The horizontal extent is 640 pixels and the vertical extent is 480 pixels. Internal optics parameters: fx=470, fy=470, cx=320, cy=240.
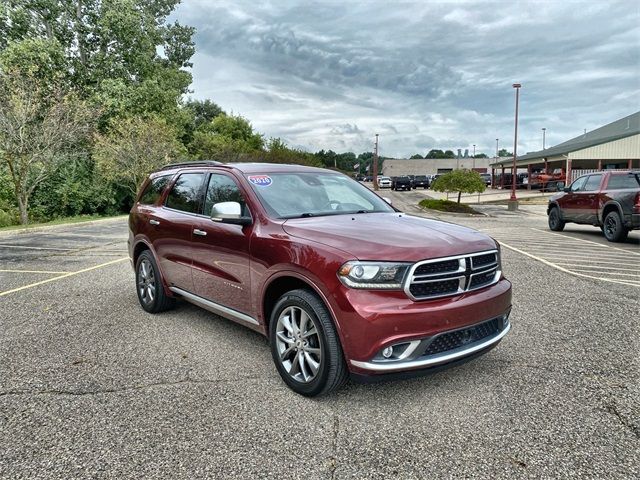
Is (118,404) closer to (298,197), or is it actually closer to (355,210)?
(298,197)

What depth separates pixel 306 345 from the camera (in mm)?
3340

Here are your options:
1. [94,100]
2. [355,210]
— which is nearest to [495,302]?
[355,210]

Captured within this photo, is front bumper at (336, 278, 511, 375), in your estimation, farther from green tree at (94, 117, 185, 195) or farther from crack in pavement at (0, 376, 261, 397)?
green tree at (94, 117, 185, 195)

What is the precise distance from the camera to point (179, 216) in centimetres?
491

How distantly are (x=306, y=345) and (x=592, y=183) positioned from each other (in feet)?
39.7

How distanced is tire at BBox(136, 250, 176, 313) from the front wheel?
1270cm

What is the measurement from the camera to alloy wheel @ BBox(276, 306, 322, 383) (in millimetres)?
3281

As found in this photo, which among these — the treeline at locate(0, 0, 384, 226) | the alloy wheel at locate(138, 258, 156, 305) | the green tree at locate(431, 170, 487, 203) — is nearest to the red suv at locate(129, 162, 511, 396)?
the alloy wheel at locate(138, 258, 156, 305)

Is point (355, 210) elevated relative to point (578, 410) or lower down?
elevated

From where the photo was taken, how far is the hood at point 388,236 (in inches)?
121

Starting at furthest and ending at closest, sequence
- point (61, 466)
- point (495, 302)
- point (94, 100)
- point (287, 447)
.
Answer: point (94, 100) < point (495, 302) < point (287, 447) < point (61, 466)

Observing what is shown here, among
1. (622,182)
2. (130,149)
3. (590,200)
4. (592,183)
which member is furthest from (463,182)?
(130,149)

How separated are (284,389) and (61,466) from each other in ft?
4.87

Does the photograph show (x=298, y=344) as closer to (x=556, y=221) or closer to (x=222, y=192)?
(x=222, y=192)
